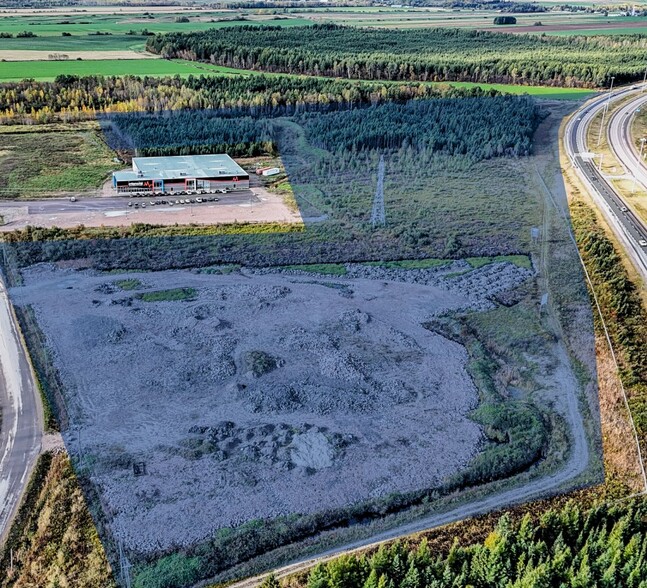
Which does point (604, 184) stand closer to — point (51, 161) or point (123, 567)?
point (123, 567)

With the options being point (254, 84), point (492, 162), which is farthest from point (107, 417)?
point (254, 84)

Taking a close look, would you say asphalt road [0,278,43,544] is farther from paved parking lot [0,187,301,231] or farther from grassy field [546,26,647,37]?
grassy field [546,26,647,37]

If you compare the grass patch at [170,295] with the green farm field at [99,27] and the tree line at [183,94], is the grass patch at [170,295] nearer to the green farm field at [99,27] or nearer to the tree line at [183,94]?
the tree line at [183,94]

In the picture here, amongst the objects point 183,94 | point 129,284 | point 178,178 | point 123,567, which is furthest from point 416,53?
point 123,567

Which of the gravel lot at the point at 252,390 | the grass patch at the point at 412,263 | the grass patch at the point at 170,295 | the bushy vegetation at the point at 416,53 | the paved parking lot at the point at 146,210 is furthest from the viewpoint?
the bushy vegetation at the point at 416,53

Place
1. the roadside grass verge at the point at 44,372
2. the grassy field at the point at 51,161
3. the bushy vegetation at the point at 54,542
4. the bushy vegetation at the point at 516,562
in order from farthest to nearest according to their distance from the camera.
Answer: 1. the grassy field at the point at 51,161
2. the roadside grass verge at the point at 44,372
3. the bushy vegetation at the point at 54,542
4. the bushy vegetation at the point at 516,562

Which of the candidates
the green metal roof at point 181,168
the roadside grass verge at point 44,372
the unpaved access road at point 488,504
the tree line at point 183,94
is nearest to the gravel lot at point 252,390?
the roadside grass verge at point 44,372

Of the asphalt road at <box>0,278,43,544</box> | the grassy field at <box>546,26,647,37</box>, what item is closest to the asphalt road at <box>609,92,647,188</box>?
the asphalt road at <box>0,278,43,544</box>
